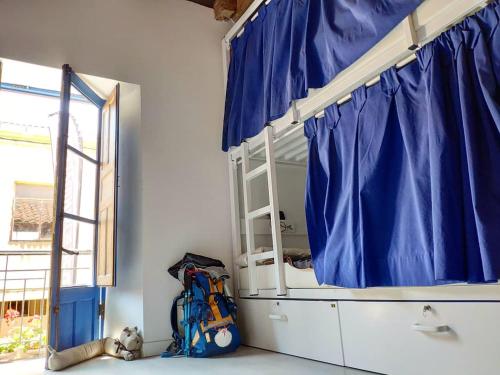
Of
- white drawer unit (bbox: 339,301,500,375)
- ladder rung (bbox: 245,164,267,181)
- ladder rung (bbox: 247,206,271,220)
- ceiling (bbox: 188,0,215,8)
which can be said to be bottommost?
white drawer unit (bbox: 339,301,500,375)

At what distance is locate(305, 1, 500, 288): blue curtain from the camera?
125 centimetres

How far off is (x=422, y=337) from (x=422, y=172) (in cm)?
66

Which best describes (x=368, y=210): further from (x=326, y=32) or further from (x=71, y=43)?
(x=71, y=43)

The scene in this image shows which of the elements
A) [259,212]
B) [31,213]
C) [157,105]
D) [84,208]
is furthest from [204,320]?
[31,213]

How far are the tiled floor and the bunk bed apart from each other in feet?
0.29

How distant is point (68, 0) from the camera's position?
2.86m

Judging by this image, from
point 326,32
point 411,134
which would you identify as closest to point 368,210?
point 411,134

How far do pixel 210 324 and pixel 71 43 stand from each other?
7.36ft

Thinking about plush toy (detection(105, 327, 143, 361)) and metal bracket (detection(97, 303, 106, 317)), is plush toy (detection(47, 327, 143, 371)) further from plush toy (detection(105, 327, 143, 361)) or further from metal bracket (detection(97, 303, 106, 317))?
metal bracket (detection(97, 303, 106, 317))

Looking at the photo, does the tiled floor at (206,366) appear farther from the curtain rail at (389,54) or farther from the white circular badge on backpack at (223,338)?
the curtain rail at (389,54)

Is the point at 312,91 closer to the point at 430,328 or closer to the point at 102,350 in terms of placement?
the point at 430,328

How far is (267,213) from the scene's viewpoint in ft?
8.21

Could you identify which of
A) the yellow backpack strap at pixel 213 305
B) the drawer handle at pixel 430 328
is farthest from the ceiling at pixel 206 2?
the drawer handle at pixel 430 328

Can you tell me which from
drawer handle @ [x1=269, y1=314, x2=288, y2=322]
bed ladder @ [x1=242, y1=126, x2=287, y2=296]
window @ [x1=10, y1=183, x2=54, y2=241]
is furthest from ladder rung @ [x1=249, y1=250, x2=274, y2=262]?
window @ [x1=10, y1=183, x2=54, y2=241]
